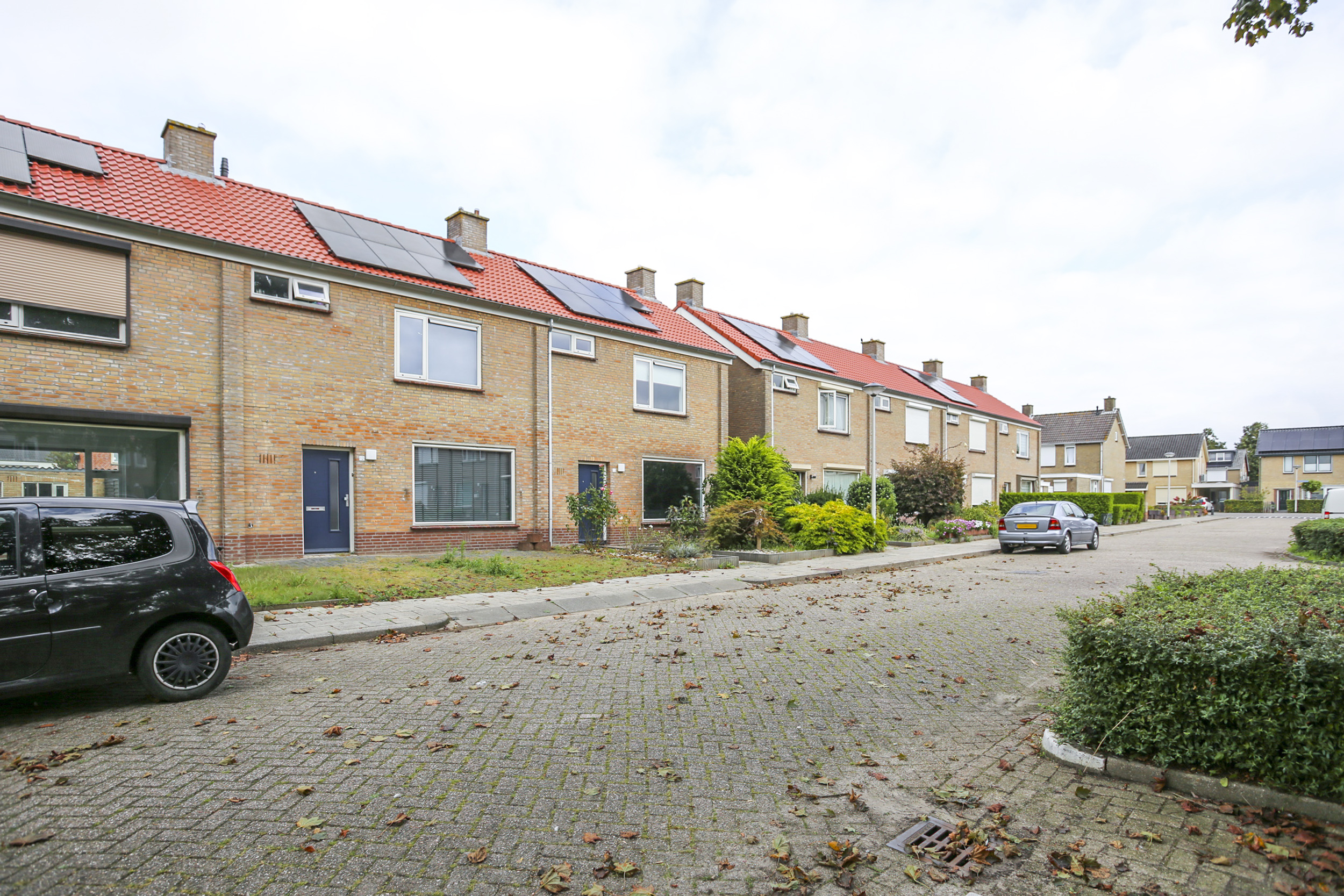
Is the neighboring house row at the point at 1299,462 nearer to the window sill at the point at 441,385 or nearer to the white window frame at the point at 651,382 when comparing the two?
the white window frame at the point at 651,382

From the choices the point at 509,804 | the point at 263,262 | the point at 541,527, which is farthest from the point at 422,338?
the point at 509,804

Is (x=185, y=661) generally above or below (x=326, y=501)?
below

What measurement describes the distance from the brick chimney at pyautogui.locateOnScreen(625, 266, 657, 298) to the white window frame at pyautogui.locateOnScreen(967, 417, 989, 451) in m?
20.2

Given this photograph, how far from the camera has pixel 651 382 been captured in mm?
21109

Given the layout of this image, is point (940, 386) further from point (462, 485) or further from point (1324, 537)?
point (462, 485)

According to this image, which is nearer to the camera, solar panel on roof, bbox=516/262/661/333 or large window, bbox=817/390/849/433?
solar panel on roof, bbox=516/262/661/333

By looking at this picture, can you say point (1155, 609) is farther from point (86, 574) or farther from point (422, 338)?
point (422, 338)

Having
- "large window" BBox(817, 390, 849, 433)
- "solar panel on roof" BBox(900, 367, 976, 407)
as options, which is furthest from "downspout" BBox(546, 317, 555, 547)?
"solar panel on roof" BBox(900, 367, 976, 407)

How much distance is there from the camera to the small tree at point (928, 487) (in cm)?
2630

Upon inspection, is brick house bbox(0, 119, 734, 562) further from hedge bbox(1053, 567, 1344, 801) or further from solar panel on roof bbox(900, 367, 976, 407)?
solar panel on roof bbox(900, 367, 976, 407)

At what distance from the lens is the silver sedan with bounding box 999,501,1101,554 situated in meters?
21.4

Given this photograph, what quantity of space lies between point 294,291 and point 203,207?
2.44 meters

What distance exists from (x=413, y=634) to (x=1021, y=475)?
42488 mm

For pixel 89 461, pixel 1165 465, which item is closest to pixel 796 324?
pixel 89 461
